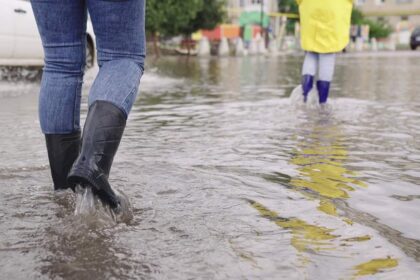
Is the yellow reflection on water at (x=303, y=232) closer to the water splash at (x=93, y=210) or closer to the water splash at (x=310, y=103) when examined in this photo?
the water splash at (x=93, y=210)

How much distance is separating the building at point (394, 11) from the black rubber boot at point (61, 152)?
7651 cm

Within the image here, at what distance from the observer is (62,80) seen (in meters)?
2.24

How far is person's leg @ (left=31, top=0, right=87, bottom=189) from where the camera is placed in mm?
2196

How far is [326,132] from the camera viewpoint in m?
4.16

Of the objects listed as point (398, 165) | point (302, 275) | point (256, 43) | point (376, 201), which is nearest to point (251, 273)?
point (302, 275)

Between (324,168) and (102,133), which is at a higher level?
(102,133)

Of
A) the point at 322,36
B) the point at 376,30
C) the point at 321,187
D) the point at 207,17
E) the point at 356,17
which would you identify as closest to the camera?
the point at 321,187

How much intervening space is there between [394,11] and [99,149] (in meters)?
80.9

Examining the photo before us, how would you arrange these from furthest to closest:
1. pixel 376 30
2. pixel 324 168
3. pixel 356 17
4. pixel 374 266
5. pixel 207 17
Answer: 1. pixel 376 30
2. pixel 356 17
3. pixel 207 17
4. pixel 324 168
5. pixel 374 266

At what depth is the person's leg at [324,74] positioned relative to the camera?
19.3 ft

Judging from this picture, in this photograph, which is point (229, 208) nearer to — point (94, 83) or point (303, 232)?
point (303, 232)

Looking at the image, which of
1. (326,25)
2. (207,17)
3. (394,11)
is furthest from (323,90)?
(394,11)

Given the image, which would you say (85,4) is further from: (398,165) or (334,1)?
(334,1)

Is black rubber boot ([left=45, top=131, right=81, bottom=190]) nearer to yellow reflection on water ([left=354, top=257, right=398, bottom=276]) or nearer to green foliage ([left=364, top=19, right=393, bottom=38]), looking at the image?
yellow reflection on water ([left=354, top=257, right=398, bottom=276])
